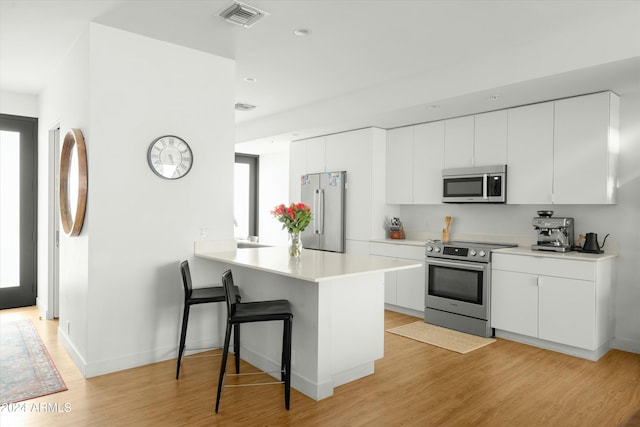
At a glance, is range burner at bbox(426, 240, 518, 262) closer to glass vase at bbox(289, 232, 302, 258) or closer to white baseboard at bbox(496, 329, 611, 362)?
white baseboard at bbox(496, 329, 611, 362)

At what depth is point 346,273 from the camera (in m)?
2.65

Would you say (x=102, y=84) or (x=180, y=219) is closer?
(x=102, y=84)

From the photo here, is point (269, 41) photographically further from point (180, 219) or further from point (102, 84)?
point (180, 219)

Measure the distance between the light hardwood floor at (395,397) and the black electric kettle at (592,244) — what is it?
964 mm

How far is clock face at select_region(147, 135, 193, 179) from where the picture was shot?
3521 mm

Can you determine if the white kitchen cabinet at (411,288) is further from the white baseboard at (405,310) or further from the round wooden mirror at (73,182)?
the round wooden mirror at (73,182)

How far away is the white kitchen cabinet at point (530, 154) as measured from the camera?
4.19 metres

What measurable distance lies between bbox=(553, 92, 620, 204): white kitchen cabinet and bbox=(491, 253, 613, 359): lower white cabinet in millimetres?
636

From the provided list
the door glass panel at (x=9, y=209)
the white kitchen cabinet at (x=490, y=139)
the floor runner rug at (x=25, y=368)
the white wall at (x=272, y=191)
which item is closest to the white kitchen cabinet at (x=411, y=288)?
the white kitchen cabinet at (x=490, y=139)

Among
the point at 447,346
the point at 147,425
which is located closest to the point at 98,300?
the point at 147,425

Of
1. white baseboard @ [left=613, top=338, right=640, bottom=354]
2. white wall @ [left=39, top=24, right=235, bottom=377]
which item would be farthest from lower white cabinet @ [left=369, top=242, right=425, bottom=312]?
white wall @ [left=39, top=24, right=235, bottom=377]

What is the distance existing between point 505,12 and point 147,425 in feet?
11.6

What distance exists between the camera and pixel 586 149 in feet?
12.9

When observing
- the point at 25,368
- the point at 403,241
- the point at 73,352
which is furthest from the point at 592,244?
the point at 25,368
